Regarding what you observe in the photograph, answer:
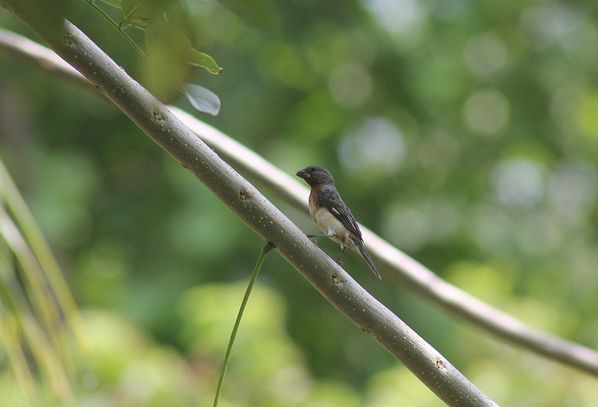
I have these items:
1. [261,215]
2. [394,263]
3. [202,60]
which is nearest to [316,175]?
[394,263]

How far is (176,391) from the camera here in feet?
16.2

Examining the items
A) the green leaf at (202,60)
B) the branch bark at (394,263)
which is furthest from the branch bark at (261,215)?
the branch bark at (394,263)

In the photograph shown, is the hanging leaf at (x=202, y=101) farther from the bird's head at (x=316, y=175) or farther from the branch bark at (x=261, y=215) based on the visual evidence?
the bird's head at (x=316, y=175)

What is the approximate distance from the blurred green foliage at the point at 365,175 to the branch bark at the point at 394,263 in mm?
2133

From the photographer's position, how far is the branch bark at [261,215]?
1386 millimetres

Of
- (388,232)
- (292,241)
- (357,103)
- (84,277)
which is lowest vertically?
(84,277)

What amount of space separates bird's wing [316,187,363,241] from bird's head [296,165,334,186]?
0.12 meters

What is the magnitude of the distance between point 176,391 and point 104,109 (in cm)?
383

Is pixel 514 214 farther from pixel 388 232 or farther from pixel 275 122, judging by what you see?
pixel 275 122

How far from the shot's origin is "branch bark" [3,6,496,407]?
4.55 ft

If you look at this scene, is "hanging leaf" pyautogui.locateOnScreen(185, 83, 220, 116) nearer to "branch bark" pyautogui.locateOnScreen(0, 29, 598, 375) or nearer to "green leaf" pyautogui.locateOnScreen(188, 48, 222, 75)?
"green leaf" pyautogui.locateOnScreen(188, 48, 222, 75)

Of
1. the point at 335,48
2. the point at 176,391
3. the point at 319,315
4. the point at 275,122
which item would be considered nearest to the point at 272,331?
the point at 176,391

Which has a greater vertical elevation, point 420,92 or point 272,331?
point 420,92

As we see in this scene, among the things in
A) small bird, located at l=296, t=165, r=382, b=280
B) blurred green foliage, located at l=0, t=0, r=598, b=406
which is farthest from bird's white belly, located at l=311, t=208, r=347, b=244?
blurred green foliage, located at l=0, t=0, r=598, b=406
